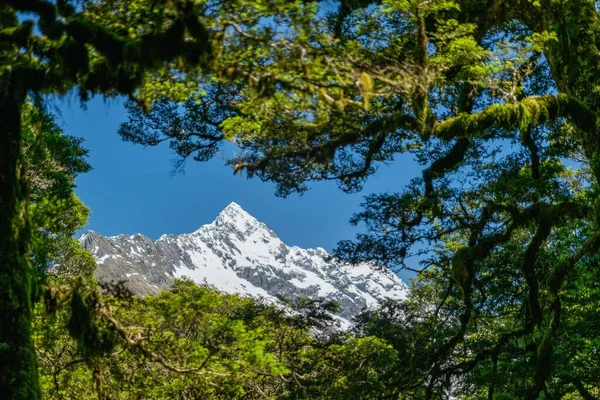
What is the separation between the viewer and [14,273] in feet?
16.6

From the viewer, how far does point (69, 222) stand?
17.8 metres

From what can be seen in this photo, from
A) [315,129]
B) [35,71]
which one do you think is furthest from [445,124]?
[35,71]

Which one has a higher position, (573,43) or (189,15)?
(573,43)

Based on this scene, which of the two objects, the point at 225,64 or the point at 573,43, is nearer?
the point at 225,64

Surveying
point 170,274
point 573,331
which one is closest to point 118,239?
point 170,274

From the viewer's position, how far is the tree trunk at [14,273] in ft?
15.8

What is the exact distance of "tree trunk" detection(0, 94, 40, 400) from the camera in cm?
481

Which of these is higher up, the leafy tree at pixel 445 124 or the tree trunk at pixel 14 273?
the leafy tree at pixel 445 124

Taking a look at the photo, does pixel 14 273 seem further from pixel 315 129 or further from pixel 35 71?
pixel 315 129

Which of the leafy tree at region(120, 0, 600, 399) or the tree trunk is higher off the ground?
the leafy tree at region(120, 0, 600, 399)

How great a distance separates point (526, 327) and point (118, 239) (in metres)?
180

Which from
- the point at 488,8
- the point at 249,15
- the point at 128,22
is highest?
the point at 488,8

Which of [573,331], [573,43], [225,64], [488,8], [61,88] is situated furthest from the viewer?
[573,331]

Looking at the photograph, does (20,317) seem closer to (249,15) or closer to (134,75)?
(134,75)
